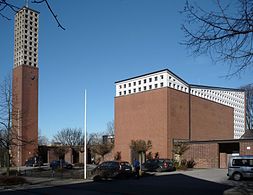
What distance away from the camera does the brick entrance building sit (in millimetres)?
58203

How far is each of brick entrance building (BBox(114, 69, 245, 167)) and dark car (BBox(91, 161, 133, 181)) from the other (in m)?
19.1

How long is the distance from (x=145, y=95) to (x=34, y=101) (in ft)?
99.3

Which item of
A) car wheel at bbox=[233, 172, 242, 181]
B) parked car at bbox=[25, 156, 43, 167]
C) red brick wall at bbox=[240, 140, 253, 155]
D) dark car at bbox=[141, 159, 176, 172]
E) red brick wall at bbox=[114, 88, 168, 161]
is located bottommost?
parked car at bbox=[25, 156, 43, 167]

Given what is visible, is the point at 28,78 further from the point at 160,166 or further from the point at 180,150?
the point at 160,166

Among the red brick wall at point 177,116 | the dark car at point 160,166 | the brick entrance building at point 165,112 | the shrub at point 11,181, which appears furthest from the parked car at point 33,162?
the shrub at point 11,181

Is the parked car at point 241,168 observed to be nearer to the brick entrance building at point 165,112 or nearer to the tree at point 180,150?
the brick entrance building at point 165,112

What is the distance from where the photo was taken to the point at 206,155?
50.6m

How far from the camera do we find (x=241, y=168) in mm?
31203

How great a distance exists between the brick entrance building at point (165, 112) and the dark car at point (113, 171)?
62.6 ft

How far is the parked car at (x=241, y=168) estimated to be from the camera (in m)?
31.0

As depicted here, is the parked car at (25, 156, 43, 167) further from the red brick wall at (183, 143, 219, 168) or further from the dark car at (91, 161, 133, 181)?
the dark car at (91, 161, 133, 181)

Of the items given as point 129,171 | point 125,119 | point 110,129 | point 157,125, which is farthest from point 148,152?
point 110,129

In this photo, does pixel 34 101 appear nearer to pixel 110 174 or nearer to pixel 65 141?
pixel 65 141

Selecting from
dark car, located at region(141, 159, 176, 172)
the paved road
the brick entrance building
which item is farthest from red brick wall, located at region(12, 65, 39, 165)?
the paved road
